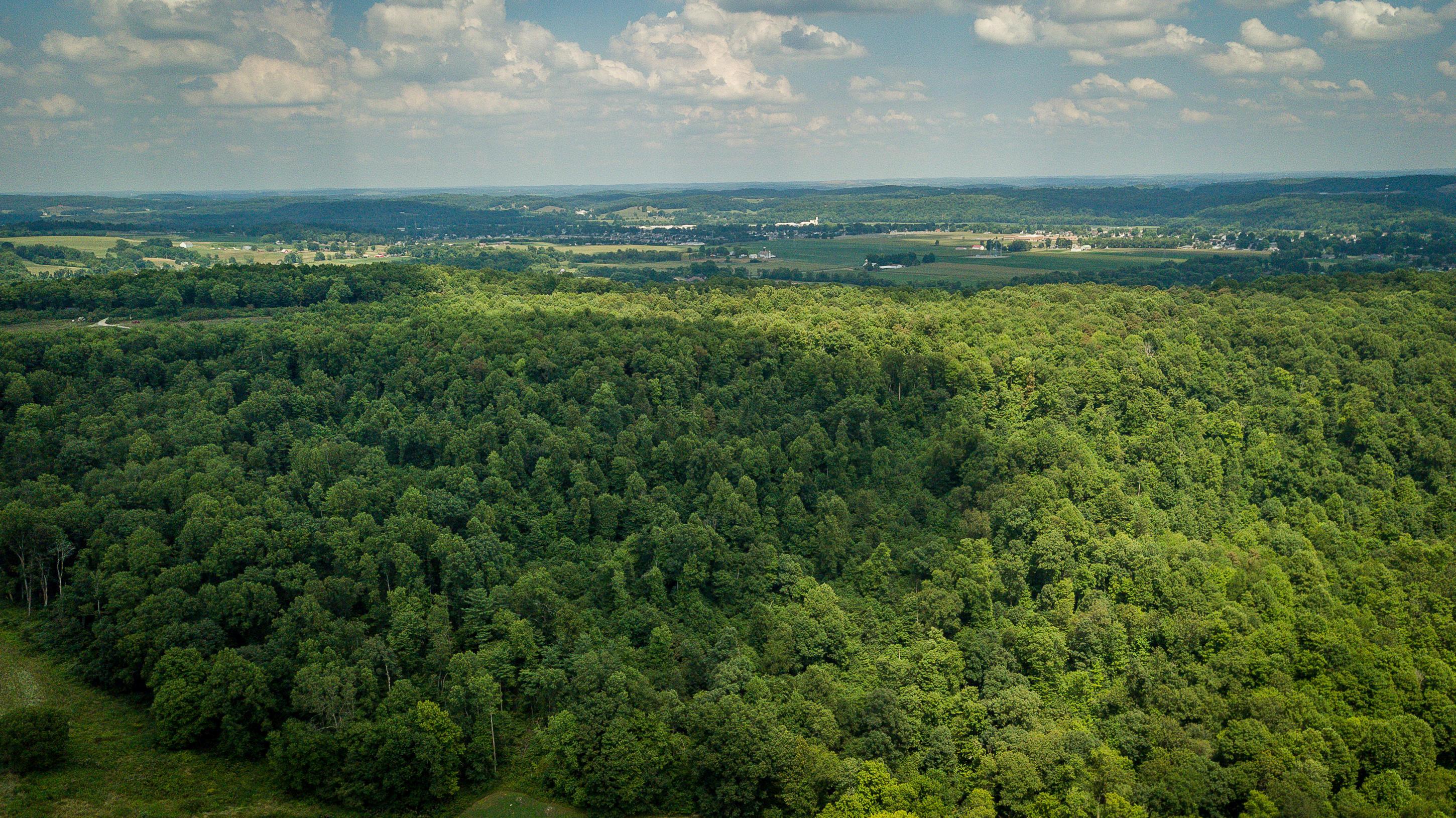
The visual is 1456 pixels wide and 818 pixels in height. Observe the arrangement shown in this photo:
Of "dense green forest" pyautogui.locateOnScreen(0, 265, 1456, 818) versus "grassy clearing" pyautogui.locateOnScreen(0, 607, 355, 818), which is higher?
"dense green forest" pyautogui.locateOnScreen(0, 265, 1456, 818)

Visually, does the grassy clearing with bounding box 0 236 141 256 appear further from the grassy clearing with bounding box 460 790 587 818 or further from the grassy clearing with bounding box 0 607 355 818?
the grassy clearing with bounding box 460 790 587 818

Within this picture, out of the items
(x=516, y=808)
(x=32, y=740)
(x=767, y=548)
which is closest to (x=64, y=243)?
(x=32, y=740)

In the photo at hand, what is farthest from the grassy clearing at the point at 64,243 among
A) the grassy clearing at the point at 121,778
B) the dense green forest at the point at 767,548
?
the grassy clearing at the point at 121,778

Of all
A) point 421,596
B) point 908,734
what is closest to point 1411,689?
point 908,734

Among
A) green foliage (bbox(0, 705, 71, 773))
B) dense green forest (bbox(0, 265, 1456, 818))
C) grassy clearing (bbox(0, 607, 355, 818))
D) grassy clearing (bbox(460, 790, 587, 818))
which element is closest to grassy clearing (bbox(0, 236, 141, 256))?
dense green forest (bbox(0, 265, 1456, 818))

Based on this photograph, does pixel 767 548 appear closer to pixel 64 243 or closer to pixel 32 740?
pixel 32 740

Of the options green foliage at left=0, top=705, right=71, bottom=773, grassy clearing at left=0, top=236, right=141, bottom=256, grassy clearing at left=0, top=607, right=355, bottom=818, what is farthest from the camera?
grassy clearing at left=0, top=236, right=141, bottom=256

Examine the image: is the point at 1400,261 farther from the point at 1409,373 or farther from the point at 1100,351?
the point at 1100,351

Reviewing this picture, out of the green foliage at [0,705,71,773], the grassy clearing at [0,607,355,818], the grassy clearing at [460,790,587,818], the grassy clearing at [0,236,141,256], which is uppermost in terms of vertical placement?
the grassy clearing at [0,236,141,256]
